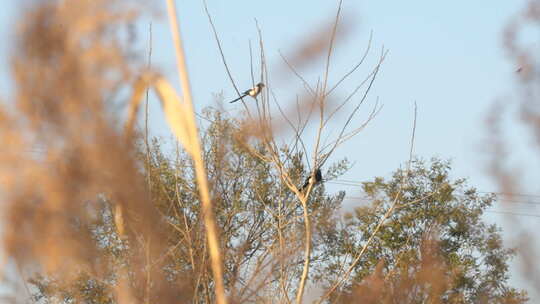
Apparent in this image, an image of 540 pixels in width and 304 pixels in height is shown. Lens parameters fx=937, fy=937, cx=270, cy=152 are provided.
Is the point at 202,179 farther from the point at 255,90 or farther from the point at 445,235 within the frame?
the point at 445,235

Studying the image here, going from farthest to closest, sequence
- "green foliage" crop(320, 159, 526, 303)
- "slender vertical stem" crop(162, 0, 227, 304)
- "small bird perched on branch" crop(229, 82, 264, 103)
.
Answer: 1. "green foliage" crop(320, 159, 526, 303)
2. "small bird perched on branch" crop(229, 82, 264, 103)
3. "slender vertical stem" crop(162, 0, 227, 304)

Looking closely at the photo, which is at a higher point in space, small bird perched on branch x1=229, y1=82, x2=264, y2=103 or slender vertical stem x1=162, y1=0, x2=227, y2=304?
small bird perched on branch x1=229, y1=82, x2=264, y2=103

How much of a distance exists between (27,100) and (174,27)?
0.81 m

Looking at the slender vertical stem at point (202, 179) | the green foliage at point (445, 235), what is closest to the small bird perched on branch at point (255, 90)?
the slender vertical stem at point (202, 179)

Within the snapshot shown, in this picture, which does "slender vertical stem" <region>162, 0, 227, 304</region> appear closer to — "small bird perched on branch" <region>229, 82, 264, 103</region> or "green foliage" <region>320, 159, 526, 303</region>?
"small bird perched on branch" <region>229, 82, 264, 103</region>

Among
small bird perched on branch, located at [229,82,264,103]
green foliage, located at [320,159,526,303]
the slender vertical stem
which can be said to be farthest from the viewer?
green foliage, located at [320,159,526,303]

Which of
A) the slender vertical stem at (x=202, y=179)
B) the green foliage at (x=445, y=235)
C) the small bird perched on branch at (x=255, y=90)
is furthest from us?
the green foliage at (x=445, y=235)

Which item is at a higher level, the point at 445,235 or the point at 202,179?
the point at 445,235

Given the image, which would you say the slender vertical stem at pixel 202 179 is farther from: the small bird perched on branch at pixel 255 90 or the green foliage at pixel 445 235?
the green foliage at pixel 445 235

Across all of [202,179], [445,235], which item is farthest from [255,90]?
[445,235]

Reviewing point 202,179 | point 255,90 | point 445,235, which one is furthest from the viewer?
point 445,235

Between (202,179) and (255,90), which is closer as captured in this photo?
(202,179)

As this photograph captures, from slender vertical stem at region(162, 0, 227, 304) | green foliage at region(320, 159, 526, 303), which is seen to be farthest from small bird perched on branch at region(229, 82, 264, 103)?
green foliage at region(320, 159, 526, 303)

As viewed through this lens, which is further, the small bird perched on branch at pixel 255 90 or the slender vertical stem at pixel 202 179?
the small bird perched on branch at pixel 255 90
